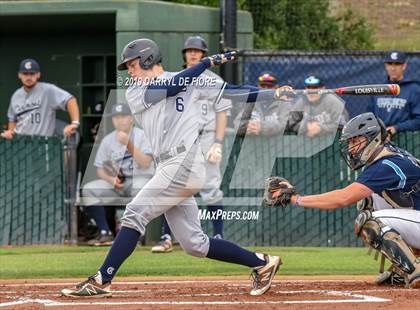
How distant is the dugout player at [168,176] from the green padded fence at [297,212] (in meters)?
4.31

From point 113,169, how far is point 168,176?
4.82 meters

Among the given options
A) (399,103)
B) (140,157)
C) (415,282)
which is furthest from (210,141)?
(415,282)

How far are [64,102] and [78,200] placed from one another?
121cm

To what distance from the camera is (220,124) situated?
10.7m

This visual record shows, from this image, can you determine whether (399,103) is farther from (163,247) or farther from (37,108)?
(37,108)

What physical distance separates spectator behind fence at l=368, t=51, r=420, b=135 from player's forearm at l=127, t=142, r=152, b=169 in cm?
264

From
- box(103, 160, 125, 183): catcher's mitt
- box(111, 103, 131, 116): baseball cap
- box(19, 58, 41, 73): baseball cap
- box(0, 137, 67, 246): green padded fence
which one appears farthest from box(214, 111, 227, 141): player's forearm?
box(19, 58, 41, 73): baseball cap

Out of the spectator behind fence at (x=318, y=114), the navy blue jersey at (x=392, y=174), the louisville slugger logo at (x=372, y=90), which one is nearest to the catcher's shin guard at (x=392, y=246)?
the navy blue jersey at (x=392, y=174)

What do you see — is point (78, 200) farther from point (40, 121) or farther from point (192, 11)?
point (192, 11)

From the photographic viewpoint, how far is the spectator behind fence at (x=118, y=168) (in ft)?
38.1

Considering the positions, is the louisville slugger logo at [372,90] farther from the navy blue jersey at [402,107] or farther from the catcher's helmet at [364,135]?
the navy blue jersey at [402,107]

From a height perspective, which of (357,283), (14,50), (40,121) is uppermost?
(14,50)

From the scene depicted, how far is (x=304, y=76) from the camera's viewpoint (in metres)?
12.7

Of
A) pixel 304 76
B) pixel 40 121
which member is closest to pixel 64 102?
pixel 40 121
